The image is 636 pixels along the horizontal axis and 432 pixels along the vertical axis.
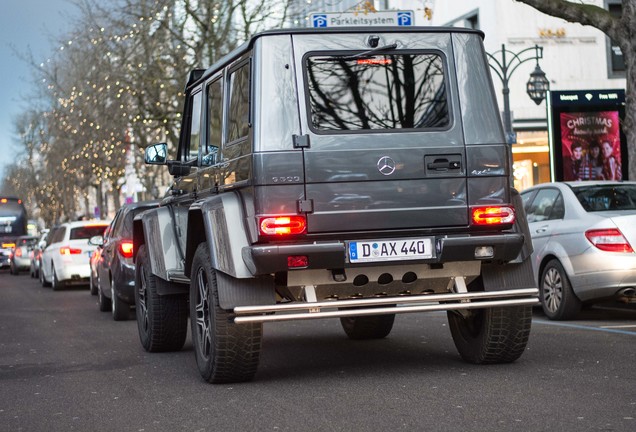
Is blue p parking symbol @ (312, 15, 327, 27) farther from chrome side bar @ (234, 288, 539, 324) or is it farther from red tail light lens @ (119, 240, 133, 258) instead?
chrome side bar @ (234, 288, 539, 324)

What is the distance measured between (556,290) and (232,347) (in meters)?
6.04

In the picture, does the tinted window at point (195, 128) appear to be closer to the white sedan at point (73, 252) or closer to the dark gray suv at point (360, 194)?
the dark gray suv at point (360, 194)

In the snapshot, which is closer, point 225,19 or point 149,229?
point 149,229

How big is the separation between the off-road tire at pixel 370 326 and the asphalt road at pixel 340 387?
0.20m

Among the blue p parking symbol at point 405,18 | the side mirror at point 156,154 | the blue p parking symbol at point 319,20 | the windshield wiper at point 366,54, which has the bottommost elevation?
the side mirror at point 156,154

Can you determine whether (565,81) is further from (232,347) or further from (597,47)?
(232,347)

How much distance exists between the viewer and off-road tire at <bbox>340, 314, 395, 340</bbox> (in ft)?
39.5

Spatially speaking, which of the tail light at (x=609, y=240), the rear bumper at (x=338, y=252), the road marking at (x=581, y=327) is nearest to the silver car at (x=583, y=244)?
the tail light at (x=609, y=240)

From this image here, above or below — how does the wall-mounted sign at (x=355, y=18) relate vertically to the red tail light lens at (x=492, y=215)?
above

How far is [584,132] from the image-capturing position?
23562 millimetres

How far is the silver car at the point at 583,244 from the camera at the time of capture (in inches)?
506

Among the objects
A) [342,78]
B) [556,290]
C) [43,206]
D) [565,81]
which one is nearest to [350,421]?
[342,78]

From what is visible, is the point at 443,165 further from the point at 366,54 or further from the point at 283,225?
the point at 283,225

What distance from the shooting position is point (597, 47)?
132 ft
